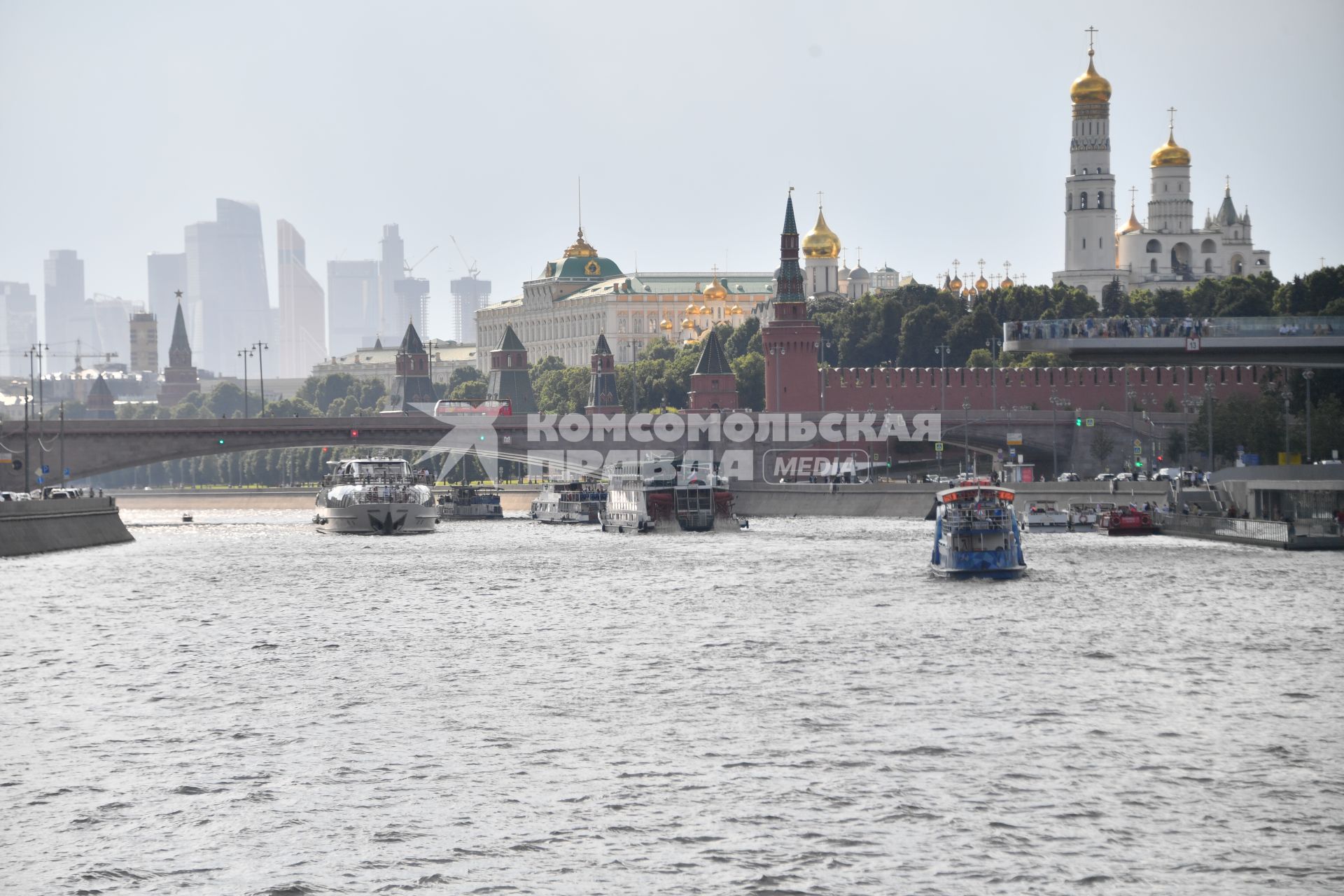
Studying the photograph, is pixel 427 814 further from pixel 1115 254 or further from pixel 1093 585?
pixel 1115 254

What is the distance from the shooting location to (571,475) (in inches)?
4803

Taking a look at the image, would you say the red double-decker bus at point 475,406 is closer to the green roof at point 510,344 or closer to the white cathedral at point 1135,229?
the green roof at point 510,344

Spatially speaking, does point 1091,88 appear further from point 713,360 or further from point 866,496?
point 866,496

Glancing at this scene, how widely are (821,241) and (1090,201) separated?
81.3 feet

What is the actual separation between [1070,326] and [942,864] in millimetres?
47828

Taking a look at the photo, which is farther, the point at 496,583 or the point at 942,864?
the point at 496,583

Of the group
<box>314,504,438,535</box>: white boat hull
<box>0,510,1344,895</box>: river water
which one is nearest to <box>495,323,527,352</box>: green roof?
<box>314,504,438,535</box>: white boat hull

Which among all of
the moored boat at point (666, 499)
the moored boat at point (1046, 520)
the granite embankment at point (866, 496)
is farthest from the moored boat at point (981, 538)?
the moored boat at point (666, 499)

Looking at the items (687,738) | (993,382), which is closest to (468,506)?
(993,382)

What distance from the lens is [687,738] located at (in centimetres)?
3048

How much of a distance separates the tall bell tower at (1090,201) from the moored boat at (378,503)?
79.0m

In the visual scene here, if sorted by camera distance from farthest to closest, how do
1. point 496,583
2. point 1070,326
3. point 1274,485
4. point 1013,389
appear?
point 1013,389
point 1070,326
point 1274,485
point 496,583

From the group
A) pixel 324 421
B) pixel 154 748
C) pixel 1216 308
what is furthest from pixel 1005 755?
pixel 1216 308

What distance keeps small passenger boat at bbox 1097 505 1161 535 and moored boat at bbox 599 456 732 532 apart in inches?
660
